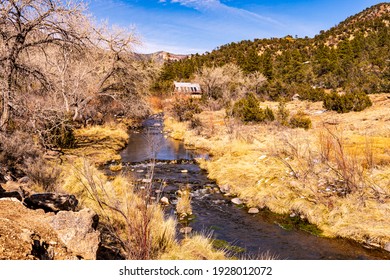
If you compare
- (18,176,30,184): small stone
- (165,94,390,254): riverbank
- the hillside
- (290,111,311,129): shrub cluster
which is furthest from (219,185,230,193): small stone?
the hillside

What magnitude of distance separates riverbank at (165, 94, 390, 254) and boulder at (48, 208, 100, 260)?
608 centimetres

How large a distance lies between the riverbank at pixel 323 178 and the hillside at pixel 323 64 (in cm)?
2509

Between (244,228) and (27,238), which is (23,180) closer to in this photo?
(27,238)

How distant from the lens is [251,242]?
844 cm

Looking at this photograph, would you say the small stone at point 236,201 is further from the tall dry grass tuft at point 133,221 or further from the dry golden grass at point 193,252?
the dry golden grass at point 193,252

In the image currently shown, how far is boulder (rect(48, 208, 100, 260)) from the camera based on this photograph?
498 cm

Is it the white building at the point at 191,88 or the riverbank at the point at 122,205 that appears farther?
the white building at the point at 191,88

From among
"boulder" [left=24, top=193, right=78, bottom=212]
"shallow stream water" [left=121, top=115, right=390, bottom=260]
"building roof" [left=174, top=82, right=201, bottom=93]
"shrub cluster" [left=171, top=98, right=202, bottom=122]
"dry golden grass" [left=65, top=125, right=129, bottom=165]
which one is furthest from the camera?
"building roof" [left=174, top=82, right=201, bottom=93]

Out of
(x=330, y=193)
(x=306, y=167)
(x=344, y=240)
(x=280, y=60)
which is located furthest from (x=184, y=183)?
(x=280, y=60)

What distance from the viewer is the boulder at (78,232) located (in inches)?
196

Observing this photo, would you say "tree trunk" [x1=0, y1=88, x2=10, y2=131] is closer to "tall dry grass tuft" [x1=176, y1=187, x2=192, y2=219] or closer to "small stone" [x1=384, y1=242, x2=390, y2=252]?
"tall dry grass tuft" [x1=176, y1=187, x2=192, y2=219]

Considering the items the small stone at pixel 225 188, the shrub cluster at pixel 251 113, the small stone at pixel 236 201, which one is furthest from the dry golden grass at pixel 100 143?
the shrub cluster at pixel 251 113

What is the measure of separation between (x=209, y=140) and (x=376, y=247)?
14.7 meters

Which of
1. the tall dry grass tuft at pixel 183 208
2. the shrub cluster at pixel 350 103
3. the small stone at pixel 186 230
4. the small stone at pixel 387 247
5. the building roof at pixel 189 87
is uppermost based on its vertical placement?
the building roof at pixel 189 87
